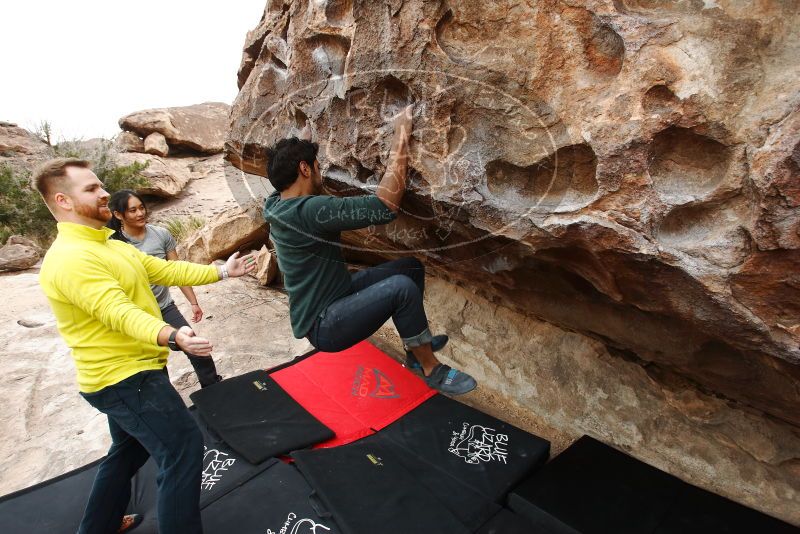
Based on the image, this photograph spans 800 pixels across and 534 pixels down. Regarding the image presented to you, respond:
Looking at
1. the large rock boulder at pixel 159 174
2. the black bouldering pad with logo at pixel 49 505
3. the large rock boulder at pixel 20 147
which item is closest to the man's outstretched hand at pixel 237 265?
the black bouldering pad with logo at pixel 49 505

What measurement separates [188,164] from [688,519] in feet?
40.1

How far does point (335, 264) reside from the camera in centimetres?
210

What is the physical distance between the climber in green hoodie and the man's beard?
1.98 ft

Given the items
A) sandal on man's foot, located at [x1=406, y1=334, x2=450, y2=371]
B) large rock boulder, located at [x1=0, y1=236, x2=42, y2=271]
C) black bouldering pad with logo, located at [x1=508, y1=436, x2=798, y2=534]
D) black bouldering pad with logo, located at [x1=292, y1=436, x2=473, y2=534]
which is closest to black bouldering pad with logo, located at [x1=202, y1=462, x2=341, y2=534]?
black bouldering pad with logo, located at [x1=292, y1=436, x2=473, y2=534]

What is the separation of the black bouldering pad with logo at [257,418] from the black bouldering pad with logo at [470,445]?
542mm

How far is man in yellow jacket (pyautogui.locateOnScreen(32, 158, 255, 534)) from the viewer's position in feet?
5.17

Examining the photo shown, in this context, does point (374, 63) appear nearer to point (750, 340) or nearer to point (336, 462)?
point (750, 340)

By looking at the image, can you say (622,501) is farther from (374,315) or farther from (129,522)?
(129,522)

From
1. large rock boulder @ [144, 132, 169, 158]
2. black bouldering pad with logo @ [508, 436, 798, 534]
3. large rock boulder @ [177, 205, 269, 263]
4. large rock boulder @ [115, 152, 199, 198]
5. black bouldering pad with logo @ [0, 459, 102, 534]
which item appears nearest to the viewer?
black bouldering pad with logo @ [508, 436, 798, 534]

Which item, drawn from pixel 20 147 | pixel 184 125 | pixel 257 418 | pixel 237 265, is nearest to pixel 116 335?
pixel 237 265

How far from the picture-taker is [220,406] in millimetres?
3047

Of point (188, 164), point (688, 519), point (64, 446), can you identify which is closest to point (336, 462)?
point (688, 519)

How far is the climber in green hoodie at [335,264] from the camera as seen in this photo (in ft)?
5.94

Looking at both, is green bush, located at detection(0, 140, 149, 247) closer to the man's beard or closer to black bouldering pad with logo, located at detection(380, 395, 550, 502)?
the man's beard
